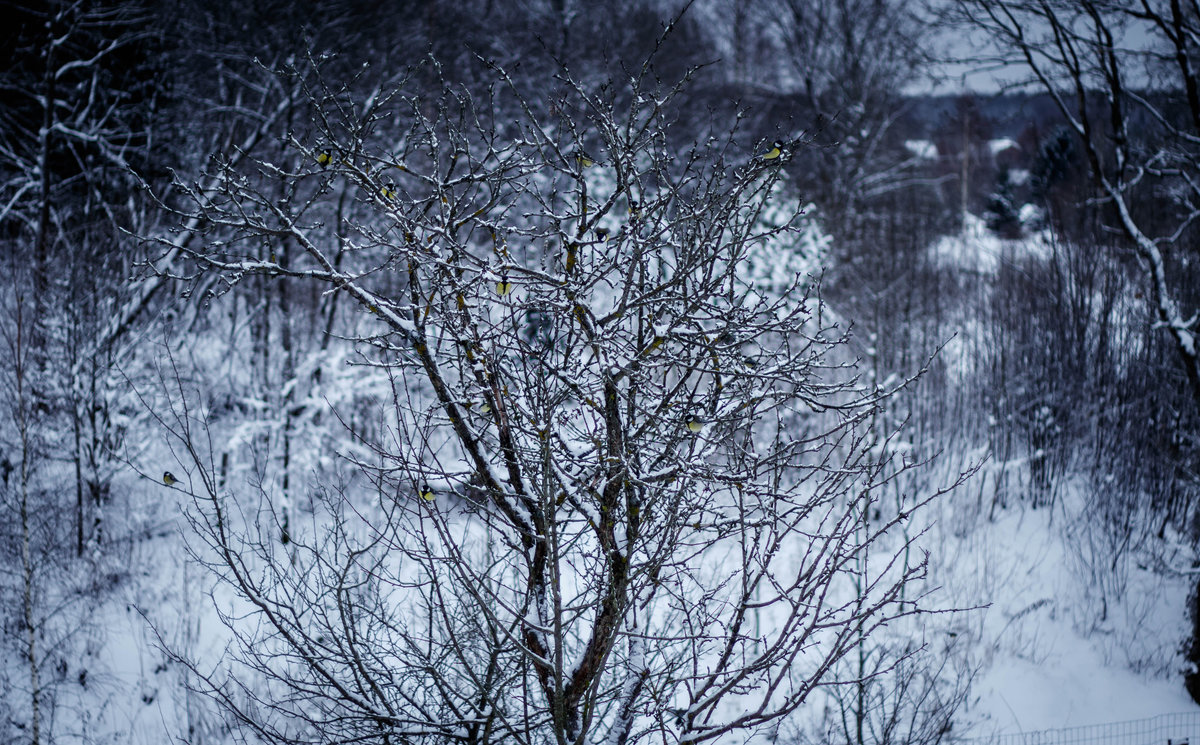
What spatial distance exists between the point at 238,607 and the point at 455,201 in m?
7.01

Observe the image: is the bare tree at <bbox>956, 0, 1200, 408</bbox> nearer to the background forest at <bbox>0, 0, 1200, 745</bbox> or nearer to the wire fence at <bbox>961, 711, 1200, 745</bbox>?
the background forest at <bbox>0, 0, 1200, 745</bbox>

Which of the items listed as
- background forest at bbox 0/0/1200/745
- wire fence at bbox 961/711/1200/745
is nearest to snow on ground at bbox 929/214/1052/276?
background forest at bbox 0/0/1200/745

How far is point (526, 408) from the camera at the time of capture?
3.86 meters

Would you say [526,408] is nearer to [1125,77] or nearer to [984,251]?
[1125,77]

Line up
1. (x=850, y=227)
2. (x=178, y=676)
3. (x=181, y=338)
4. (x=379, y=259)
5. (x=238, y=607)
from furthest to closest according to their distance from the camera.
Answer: (x=850, y=227), (x=379, y=259), (x=181, y=338), (x=238, y=607), (x=178, y=676)

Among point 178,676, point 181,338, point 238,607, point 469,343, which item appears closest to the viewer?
point 469,343

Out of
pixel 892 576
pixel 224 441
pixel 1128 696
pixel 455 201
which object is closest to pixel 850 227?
pixel 892 576

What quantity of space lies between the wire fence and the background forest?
0.27m

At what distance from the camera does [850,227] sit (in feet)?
53.3

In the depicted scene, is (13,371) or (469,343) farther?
Answer: (13,371)

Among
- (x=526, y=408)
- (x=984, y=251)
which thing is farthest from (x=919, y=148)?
(x=526, y=408)

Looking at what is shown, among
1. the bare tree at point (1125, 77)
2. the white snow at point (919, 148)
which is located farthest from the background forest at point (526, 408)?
the white snow at point (919, 148)

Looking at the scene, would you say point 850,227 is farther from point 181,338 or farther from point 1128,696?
point 181,338

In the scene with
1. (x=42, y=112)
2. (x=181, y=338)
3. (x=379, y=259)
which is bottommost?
(x=181, y=338)
